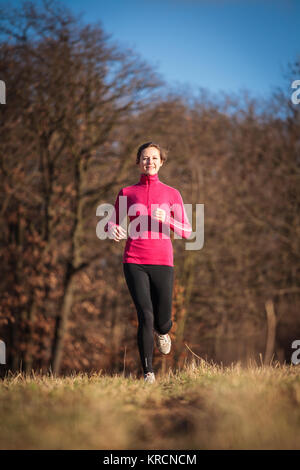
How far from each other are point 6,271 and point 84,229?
2.61 metres

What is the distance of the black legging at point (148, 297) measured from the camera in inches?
162

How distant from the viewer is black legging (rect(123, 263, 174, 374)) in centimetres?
411

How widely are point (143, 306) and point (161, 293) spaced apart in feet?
0.78

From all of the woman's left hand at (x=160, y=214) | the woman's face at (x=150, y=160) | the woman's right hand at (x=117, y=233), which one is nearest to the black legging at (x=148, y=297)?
the woman's right hand at (x=117, y=233)

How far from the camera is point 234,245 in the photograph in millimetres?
15156

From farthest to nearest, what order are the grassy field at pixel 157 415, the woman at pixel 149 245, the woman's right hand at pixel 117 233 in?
the woman's right hand at pixel 117 233, the woman at pixel 149 245, the grassy field at pixel 157 415

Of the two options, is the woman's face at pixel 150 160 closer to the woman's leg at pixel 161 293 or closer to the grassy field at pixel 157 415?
the woman's leg at pixel 161 293

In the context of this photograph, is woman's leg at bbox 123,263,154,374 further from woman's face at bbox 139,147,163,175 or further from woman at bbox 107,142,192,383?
woman's face at bbox 139,147,163,175

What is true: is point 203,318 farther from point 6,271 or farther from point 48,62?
point 48,62

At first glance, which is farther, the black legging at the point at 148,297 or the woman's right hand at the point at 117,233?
the woman's right hand at the point at 117,233

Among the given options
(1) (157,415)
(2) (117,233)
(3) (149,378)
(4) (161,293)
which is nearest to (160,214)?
(2) (117,233)

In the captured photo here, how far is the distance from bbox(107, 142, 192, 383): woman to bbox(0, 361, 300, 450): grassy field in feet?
2.36

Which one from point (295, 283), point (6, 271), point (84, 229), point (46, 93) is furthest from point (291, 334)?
point (46, 93)

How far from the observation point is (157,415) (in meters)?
2.95
